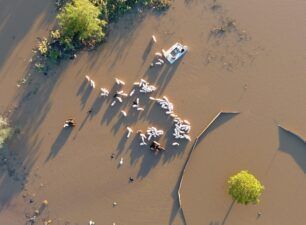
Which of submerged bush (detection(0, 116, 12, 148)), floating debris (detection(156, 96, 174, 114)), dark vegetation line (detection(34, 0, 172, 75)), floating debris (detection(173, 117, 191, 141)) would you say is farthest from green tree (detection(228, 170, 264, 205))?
submerged bush (detection(0, 116, 12, 148))

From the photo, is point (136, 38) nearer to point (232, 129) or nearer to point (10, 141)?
point (232, 129)

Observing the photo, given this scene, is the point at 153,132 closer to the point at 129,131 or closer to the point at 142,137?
the point at 142,137

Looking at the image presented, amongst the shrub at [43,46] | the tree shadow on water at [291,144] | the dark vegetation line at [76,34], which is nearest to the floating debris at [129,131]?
the dark vegetation line at [76,34]

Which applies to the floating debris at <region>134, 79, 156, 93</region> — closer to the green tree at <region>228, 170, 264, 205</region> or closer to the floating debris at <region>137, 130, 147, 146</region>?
the floating debris at <region>137, 130, 147, 146</region>

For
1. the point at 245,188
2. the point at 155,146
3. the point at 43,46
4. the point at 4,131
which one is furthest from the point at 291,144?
the point at 4,131

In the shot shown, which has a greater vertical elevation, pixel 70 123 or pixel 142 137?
pixel 142 137
